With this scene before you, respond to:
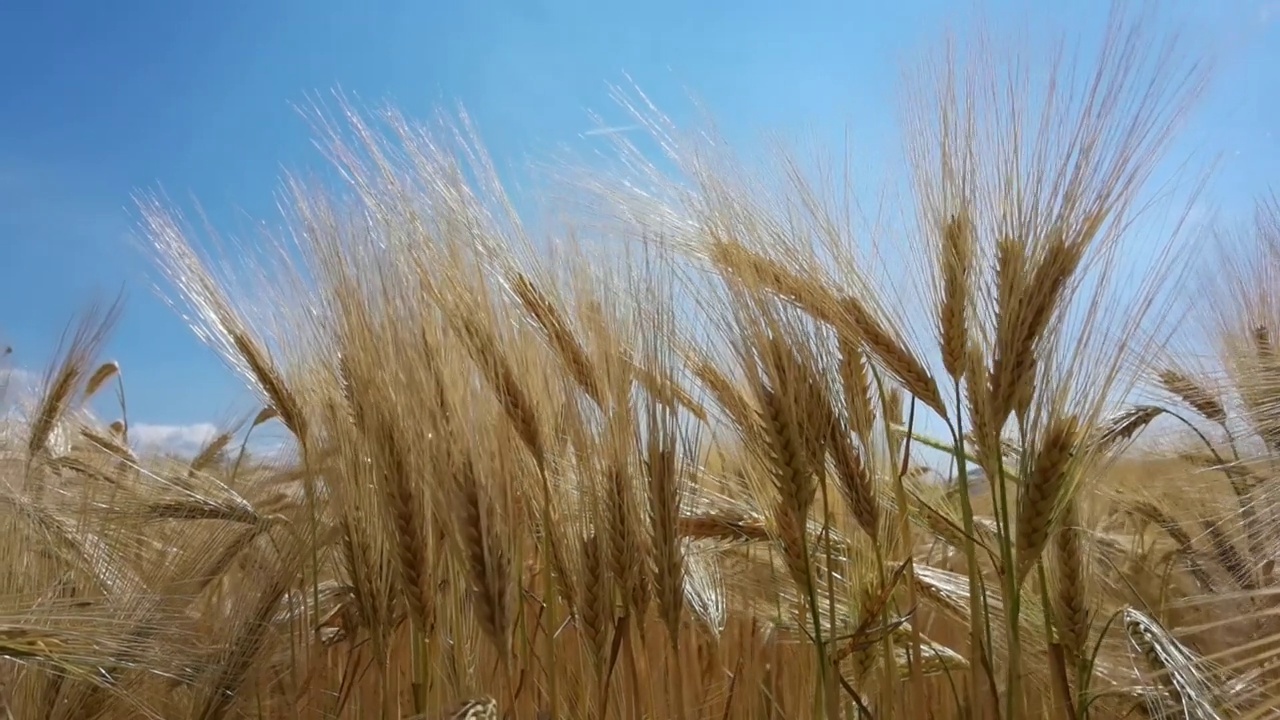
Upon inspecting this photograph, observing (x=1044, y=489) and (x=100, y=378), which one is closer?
(x=1044, y=489)

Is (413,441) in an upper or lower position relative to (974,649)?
upper

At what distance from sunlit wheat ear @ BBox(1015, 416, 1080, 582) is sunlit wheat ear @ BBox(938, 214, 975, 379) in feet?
0.46

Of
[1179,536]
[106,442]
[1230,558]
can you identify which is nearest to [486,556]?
[1230,558]

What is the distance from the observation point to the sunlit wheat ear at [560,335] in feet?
4.66

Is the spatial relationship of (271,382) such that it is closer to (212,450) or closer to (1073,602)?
(1073,602)

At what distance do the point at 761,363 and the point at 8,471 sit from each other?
5.03ft

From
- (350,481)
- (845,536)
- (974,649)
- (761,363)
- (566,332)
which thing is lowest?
(974,649)

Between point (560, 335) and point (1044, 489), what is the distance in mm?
725

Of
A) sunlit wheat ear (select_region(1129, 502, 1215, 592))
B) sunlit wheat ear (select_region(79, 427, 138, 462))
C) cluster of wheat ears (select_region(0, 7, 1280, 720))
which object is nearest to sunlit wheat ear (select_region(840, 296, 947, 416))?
cluster of wheat ears (select_region(0, 7, 1280, 720))

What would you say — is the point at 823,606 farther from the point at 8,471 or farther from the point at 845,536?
the point at 8,471

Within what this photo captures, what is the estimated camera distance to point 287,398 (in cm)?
174

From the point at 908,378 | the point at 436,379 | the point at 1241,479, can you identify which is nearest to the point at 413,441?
the point at 436,379

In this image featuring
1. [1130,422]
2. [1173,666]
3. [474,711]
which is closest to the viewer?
[474,711]

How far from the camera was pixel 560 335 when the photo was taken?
1.47 metres
